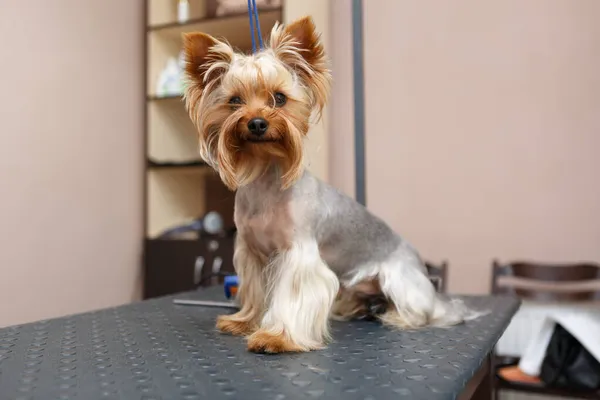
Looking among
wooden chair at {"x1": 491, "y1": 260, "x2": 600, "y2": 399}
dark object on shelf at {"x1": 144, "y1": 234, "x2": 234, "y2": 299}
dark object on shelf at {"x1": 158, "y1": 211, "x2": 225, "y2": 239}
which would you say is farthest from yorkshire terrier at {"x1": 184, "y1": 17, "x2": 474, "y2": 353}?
dark object on shelf at {"x1": 158, "y1": 211, "x2": 225, "y2": 239}

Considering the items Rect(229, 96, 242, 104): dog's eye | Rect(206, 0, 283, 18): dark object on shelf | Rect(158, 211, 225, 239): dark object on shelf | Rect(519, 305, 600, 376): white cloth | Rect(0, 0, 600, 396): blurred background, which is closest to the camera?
Rect(229, 96, 242, 104): dog's eye

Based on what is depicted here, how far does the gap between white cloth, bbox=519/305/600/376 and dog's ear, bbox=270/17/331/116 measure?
115 centimetres

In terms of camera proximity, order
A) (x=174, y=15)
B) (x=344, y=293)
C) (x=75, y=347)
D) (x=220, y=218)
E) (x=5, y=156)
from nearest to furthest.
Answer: (x=75, y=347)
(x=344, y=293)
(x=5, y=156)
(x=220, y=218)
(x=174, y=15)

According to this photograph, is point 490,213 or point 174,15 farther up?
point 174,15

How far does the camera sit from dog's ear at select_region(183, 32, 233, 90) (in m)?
1.06

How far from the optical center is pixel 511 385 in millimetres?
1855

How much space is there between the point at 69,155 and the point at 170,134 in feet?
2.01

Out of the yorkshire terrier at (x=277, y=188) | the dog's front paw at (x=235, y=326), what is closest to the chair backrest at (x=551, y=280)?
the yorkshire terrier at (x=277, y=188)

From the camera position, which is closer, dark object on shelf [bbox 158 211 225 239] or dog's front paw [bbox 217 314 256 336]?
dog's front paw [bbox 217 314 256 336]

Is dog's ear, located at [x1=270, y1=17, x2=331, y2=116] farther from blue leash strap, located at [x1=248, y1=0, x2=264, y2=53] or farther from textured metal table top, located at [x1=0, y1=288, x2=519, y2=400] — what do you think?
textured metal table top, located at [x1=0, y1=288, x2=519, y2=400]

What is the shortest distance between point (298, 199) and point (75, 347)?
486mm

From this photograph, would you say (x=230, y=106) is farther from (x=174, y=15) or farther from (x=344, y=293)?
(x=174, y=15)

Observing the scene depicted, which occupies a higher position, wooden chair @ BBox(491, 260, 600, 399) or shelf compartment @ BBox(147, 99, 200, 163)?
shelf compartment @ BBox(147, 99, 200, 163)

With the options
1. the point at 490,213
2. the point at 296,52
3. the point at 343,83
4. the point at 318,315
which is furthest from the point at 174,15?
the point at 318,315
